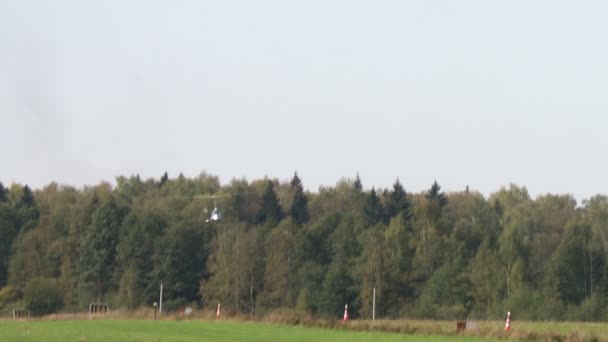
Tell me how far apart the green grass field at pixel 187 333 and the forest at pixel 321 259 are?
1372 inches

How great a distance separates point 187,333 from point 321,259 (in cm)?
6246

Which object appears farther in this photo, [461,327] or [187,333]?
[461,327]

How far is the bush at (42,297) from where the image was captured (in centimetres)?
9431

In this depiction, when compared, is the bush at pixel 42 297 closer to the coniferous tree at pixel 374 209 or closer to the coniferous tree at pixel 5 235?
the coniferous tree at pixel 5 235

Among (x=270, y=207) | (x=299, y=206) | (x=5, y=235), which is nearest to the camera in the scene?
(x=5, y=235)

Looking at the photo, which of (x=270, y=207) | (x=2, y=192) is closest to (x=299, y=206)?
(x=270, y=207)

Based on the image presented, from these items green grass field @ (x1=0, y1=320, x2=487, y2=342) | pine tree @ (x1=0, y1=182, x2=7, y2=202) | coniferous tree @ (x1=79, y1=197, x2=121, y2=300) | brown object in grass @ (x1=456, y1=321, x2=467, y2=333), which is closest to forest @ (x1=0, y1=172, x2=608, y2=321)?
coniferous tree @ (x1=79, y1=197, x2=121, y2=300)

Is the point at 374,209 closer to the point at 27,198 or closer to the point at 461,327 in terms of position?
the point at 27,198

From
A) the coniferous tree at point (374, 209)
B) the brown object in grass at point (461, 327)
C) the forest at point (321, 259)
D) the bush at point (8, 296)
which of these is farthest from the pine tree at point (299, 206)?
the brown object in grass at point (461, 327)

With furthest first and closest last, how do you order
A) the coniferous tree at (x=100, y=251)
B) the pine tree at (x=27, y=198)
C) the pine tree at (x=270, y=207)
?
1. the pine tree at (x=27, y=198)
2. the pine tree at (x=270, y=207)
3. the coniferous tree at (x=100, y=251)

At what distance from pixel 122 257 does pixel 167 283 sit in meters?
5.80

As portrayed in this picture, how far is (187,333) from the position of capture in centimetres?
3841

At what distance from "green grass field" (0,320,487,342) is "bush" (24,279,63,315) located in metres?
51.8

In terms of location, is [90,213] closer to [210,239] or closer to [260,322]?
[210,239]
